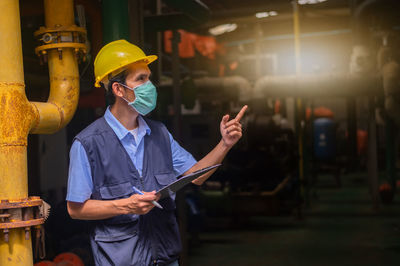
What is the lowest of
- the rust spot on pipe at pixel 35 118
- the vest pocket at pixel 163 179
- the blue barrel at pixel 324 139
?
the blue barrel at pixel 324 139

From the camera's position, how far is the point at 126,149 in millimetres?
2424

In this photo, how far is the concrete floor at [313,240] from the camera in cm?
625

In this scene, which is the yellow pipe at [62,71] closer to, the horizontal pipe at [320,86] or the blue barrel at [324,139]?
the horizontal pipe at [320,86]

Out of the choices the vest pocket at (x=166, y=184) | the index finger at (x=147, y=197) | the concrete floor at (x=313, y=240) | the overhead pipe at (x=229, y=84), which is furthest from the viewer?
the overhead pipe at (x=229, y=84)

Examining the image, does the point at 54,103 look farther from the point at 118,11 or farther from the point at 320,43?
the point at 320,43

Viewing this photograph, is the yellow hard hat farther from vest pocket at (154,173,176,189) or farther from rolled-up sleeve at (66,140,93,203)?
vest pocket at (154,173,176,189)

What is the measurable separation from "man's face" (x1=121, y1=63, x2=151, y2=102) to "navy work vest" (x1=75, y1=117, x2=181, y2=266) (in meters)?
0.17

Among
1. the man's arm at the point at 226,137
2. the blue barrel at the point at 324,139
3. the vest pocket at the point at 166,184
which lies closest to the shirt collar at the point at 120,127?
the vest pocket at the point at 166,184

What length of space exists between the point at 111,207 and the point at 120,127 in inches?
15.7

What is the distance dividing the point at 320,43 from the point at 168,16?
12.0m

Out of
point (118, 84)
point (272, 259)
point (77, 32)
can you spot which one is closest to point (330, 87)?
point (272, 259)

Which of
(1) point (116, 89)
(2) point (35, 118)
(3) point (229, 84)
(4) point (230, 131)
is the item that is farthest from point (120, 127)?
(3) point (229, 84)

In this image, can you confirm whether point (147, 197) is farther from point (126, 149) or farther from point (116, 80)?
point (116, 80)

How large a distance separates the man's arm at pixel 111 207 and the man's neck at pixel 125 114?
413mm
